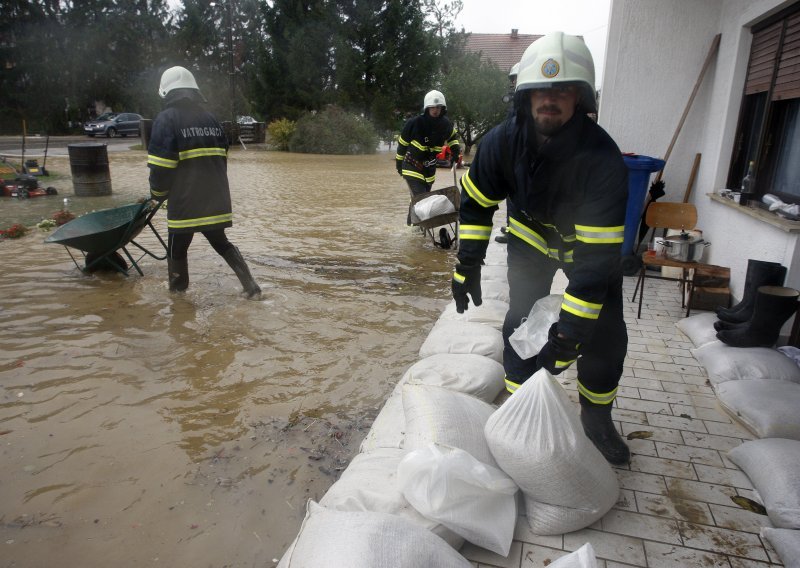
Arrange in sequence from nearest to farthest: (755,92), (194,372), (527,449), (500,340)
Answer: (527,449)
(500,340)
(194,372)
(755,92)

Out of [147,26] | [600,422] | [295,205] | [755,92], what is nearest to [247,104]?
[147,26]

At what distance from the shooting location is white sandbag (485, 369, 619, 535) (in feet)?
5.75

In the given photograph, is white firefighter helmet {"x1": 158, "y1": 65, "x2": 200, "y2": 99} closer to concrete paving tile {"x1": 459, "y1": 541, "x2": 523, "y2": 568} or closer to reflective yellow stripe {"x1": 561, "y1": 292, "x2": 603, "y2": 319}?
reflective yellow stripe {"x1": 561, "y1": 292, "x2": 603, "y2": 319}

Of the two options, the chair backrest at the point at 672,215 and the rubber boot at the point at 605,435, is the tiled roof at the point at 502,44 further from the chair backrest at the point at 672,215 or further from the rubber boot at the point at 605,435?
the rubber boot at the point at 605,435

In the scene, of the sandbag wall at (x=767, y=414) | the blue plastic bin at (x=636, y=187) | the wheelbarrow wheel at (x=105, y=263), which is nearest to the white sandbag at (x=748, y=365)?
the sandbag wall at (x=767, y=414)

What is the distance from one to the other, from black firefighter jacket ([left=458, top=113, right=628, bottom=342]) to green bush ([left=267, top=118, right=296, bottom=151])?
2009 cm

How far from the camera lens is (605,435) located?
224 cm

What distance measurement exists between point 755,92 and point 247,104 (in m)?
27.4

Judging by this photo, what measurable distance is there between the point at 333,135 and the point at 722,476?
19424mm

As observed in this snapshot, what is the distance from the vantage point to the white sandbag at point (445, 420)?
1.93 metres

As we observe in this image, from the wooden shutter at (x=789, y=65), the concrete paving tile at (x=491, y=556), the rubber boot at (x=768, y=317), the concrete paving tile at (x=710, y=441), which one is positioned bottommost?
the concrete paving tile at (x=491, y=556)

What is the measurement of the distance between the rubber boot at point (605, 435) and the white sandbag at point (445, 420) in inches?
16.3

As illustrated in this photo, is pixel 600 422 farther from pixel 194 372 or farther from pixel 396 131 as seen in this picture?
pixel 396 131

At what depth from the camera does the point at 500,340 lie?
302 centimetres
